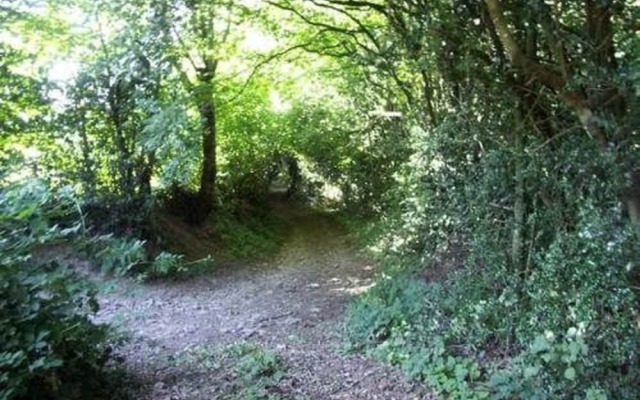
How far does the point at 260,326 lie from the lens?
6.90 m

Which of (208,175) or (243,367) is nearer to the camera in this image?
(243,367)

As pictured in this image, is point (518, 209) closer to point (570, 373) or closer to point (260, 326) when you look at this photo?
point (570, 373)

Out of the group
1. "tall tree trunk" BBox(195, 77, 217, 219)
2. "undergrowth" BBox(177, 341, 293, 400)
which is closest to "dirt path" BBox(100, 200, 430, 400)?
"undergrowth" BBox(177, 341, 293, 400)

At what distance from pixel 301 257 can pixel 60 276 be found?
8131 millimetres

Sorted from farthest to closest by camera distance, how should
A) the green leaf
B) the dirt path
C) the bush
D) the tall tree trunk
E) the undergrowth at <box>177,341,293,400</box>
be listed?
the tall tree trunk → the dirt path → the undergrowth at <box>177,341,293,400</box> → the bush → the green leaf

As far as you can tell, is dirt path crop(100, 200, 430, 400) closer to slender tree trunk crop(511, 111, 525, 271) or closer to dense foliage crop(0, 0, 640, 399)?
dense foliage crop(0, 0, 640, 399)

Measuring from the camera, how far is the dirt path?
4816mm

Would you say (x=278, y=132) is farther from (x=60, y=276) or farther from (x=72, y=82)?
(x=60, y=276)

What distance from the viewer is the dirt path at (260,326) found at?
482 centimetres

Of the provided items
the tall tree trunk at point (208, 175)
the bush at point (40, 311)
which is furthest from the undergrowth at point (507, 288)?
the tall tree trunk at point (208, 175)

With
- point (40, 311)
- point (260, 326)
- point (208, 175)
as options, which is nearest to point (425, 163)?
point (260, 326)

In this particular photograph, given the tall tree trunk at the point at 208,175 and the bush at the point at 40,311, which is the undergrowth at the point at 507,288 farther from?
the tall tree trunk at the point at 208,175

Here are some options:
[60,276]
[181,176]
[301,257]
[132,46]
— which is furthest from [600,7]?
[301,257]

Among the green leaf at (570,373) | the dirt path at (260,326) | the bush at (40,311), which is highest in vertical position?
the bush at (40,311)
